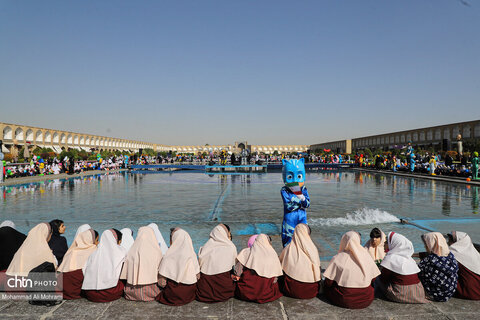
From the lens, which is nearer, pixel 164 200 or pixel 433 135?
pixel 164 200

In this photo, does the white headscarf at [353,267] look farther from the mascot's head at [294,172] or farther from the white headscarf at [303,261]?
the mascot's head at [294,172]

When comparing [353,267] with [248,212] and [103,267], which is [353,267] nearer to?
[103,267]

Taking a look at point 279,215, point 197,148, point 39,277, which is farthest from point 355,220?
point 197,148

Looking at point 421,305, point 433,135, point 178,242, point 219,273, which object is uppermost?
point 433,135

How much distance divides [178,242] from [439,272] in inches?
103

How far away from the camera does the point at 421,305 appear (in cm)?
326

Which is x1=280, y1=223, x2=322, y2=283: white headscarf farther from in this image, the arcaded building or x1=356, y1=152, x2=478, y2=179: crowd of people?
the arcaded building

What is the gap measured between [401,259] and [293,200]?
182 cm

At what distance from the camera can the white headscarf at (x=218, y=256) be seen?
11.1ft

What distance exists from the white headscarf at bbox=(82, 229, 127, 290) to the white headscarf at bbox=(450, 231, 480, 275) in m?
3.53

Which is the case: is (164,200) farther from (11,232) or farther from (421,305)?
(421,305)

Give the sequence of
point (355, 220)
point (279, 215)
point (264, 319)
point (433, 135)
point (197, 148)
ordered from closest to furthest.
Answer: point (264, 319) → point (355, 220) → point (279, 215) → point (433, 135) → point (197, 148)

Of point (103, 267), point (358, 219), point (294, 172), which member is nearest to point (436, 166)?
point (358, 219)

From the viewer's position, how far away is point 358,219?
7.71 meters
